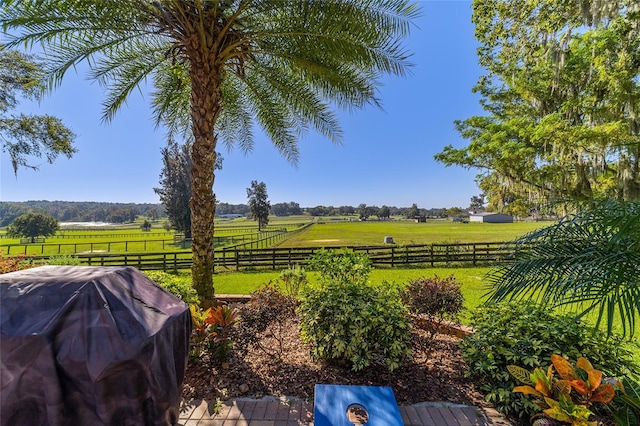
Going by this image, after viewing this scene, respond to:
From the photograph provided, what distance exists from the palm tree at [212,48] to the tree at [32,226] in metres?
22.3

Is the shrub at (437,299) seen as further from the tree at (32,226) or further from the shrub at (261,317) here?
the tree at (32,226)

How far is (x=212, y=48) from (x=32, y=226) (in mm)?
26053

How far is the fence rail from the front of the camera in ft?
39.3

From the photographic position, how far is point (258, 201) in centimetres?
3234

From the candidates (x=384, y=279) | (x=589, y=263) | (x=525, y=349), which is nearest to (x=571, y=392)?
(x=525, y=349)

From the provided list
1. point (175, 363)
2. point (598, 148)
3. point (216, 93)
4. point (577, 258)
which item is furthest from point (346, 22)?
point (598, 148)

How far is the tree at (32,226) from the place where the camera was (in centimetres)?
1938

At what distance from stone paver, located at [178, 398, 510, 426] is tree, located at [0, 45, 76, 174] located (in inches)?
511

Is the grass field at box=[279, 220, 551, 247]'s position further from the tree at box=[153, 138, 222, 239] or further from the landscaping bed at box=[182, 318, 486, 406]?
the landscaping bed at box=[182, 318, 486, 406]

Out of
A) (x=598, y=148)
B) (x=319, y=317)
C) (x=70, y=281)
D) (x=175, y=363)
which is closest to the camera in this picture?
(x=70, y=281)

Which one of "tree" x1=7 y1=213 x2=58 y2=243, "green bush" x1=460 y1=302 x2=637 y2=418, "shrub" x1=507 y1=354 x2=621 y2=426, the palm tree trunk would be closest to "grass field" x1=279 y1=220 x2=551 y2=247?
the palm tree trunk

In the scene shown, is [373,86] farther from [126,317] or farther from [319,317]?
[126,317]

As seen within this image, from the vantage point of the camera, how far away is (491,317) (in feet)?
10.3

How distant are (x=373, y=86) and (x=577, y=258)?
4715 millimetres
